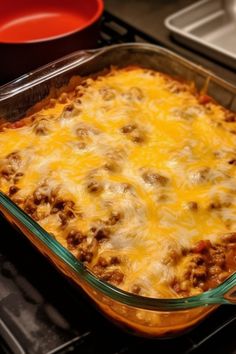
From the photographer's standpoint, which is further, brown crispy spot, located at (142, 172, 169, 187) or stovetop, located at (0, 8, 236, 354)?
brown crispy spot, located at (142, 172, 169, 187)

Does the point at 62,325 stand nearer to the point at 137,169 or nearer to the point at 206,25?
the point at 137,169

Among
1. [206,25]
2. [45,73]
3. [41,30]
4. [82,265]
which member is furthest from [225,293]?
[206,25]

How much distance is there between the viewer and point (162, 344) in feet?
3.23

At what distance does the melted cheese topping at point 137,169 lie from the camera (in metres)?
1.04

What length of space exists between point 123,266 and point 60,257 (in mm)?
133

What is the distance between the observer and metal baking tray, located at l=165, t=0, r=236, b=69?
1.83m

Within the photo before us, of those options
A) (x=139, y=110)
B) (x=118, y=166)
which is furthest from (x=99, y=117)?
(x=118, y=166)

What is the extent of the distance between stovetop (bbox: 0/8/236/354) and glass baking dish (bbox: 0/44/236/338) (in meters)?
0.05

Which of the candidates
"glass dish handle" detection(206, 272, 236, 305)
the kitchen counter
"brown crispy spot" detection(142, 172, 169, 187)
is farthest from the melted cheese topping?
the kitchen counter

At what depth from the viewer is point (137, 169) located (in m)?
1.22

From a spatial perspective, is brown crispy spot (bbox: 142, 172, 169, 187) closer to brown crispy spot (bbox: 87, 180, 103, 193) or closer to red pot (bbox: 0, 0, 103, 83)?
brown crispy spot (bbox: 87, 180, 103, 193)

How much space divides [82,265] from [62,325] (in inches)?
7.1

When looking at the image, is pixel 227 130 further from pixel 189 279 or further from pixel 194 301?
pixel 194 301

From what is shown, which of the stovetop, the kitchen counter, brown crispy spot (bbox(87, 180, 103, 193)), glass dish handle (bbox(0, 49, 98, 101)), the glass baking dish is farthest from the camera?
the kitchen counter
